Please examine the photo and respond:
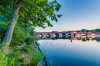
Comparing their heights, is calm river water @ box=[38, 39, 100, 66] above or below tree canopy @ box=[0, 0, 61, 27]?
below

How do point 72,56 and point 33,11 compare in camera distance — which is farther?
point 72,56

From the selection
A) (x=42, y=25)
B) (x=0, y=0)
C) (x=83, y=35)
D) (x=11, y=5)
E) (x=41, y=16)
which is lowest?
(x=83, y=35)

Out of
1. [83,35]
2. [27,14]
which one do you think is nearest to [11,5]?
[27,14]

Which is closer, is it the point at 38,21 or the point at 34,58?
the point at 34,58

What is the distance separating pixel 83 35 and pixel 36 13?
56640 mm

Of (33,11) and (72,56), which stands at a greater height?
(33,11)

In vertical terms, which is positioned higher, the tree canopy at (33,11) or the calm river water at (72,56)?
the tree canopy at (33,11)

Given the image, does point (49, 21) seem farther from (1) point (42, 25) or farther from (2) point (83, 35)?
(2) point (83, 35)

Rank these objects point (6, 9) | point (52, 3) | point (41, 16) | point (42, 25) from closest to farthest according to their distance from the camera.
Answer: point (6, 9) < point (52, 3) < point (41, 16) < point (42, 25)

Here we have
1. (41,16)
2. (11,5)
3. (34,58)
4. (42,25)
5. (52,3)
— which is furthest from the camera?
(42,25)

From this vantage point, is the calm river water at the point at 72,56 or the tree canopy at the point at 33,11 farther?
the calm river water at the point at 72,56

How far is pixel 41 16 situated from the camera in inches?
175

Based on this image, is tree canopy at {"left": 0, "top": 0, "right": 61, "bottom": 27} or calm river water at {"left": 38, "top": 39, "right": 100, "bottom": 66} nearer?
tree canopy at {"left": 0, "top": 0, "right": 61, "bottom": 27}

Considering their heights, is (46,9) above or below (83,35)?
above
